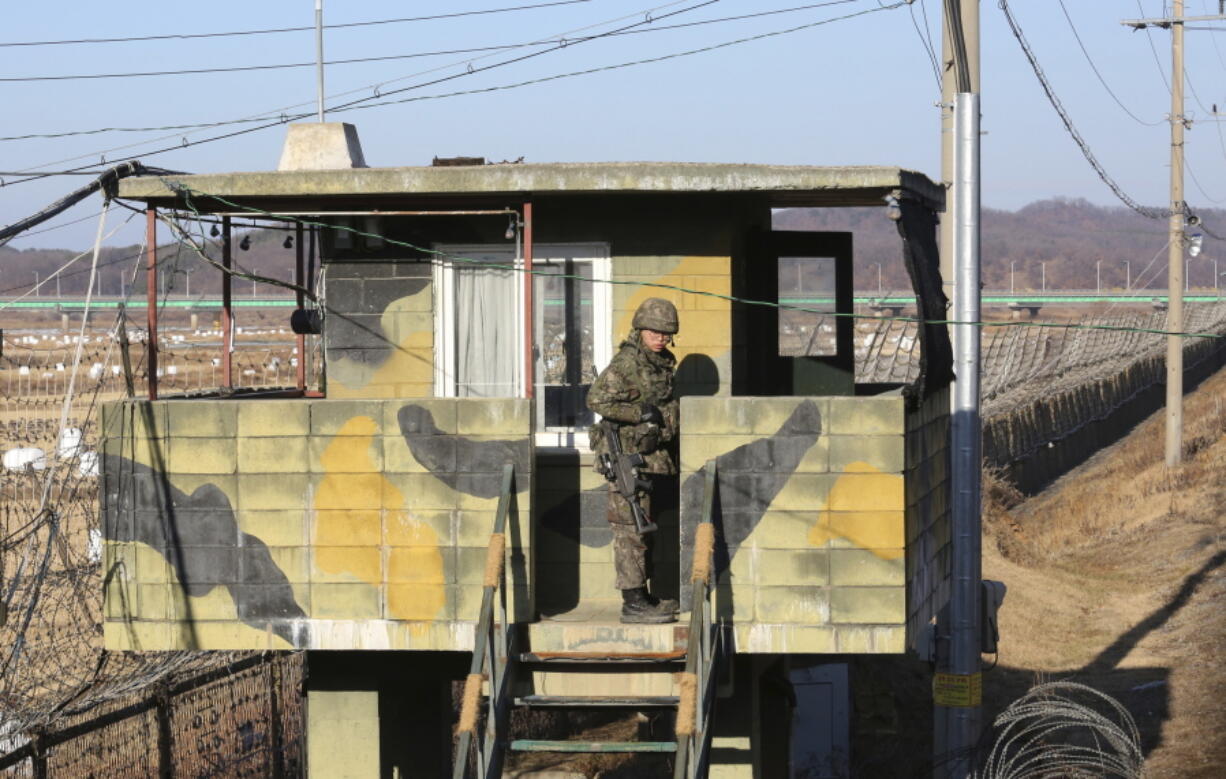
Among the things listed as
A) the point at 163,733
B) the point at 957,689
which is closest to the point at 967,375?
the point at 957,689

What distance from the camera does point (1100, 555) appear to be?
3047cm

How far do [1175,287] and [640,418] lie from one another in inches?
1158

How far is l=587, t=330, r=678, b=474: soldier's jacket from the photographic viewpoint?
10.1 m

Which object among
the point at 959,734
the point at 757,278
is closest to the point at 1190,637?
the point at 959,734

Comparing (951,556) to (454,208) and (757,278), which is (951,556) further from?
(454,208)

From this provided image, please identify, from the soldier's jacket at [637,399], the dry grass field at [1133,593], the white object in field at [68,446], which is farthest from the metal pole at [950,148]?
the white object in field at [68,446]

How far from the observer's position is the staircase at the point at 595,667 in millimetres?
9219

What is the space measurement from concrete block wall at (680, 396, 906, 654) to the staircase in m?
0.21

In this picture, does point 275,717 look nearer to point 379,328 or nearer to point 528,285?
point 379,328

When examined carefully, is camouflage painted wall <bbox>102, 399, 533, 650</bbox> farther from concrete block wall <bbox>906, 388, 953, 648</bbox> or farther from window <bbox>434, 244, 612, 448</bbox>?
concrete block wall <bbox>906, 388, 953, 648</bbox>

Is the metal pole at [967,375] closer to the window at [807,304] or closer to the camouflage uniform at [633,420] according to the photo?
the window at [807,304]

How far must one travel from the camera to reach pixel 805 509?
10.1 m

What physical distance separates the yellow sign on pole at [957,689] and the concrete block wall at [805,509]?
289cm

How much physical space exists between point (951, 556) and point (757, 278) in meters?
2.44
